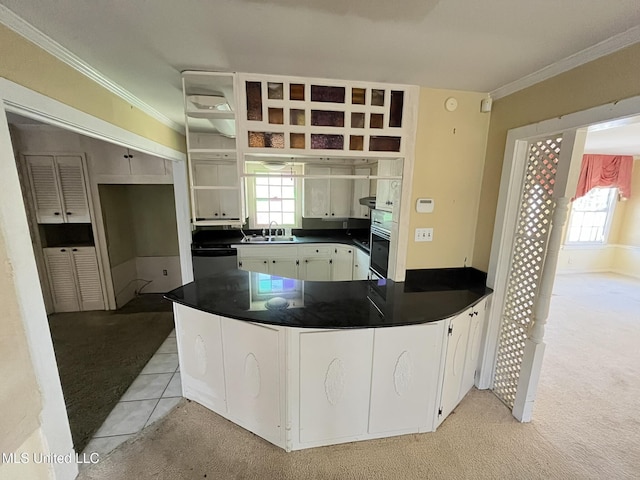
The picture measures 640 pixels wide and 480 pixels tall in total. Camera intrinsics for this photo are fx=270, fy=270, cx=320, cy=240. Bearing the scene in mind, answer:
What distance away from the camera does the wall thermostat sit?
2145mm

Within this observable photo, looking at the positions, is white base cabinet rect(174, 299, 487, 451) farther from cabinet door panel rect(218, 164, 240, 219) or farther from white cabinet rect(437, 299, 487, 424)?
cabinet door panel rect(218, 164, 240, 219)

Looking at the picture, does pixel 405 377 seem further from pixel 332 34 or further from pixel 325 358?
pixel 332 34

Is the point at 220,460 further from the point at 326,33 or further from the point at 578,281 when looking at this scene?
the point at 578,281

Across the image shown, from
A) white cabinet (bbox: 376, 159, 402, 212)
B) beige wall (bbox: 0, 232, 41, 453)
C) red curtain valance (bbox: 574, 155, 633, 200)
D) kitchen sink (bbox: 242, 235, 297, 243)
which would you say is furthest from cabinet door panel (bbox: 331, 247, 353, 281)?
red curtain valance (bbox: 574, 155, 633, 200)

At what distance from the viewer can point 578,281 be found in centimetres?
511

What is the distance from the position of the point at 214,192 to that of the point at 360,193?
7.14ft

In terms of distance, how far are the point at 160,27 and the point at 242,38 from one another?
368mm

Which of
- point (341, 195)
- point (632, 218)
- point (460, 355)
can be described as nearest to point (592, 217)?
point (632, 218)

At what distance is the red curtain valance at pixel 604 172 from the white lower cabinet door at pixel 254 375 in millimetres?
6242

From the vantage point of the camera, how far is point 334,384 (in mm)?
1662

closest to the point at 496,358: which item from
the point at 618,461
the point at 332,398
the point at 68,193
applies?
the point at 618,461

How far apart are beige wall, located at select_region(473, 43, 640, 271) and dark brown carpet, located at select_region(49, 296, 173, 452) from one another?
3.19m

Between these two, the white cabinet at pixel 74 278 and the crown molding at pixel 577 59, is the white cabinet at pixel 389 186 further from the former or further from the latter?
the white cabinet at pixel 74 278

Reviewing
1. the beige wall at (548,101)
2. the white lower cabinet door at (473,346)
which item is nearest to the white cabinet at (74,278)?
the white lower cabinet door at (473,346)
